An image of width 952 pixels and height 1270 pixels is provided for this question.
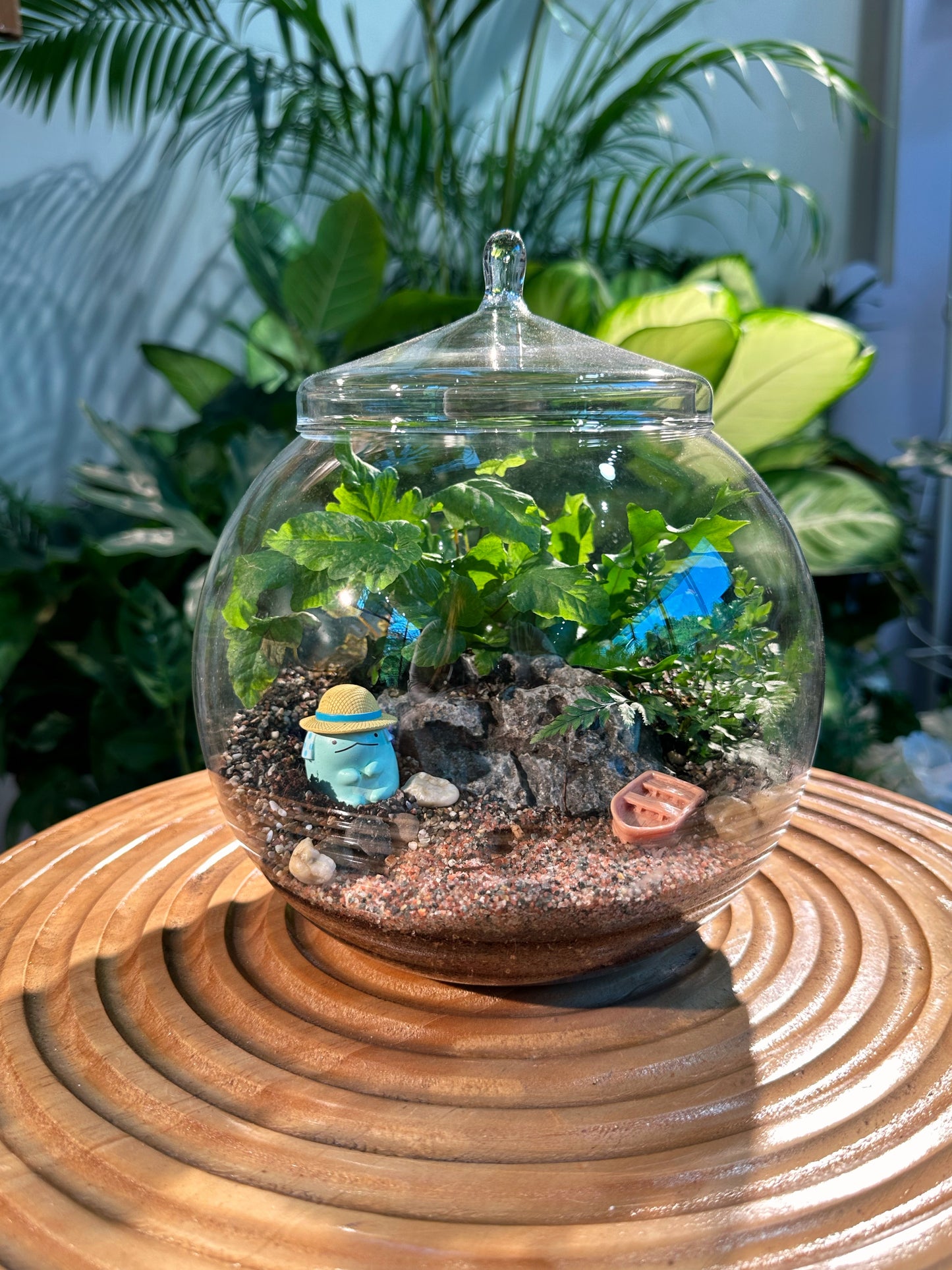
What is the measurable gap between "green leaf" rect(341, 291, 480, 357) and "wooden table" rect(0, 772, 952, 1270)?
3.81 ft

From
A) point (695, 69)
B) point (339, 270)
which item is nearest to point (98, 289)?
point (339, 270)

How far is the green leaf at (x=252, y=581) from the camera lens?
0.60m

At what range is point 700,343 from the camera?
1406mm

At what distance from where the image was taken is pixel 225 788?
65cm

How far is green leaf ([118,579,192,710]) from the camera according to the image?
57.8 inches

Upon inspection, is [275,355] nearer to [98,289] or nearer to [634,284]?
[98,289]

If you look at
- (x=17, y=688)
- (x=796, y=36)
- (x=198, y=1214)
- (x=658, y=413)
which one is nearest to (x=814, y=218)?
(x=796, y=36)

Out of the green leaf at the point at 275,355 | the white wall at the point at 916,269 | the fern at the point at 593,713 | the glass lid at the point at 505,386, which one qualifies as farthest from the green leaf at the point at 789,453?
the fern at the point at 593,713

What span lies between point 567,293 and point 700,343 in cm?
35

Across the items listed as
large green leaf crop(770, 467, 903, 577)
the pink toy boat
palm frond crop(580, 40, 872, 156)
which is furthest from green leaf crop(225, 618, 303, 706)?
palm frond crop(580, 40, 872, 156)

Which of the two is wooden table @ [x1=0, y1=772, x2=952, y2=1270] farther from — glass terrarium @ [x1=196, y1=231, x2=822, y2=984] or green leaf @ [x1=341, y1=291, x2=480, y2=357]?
green leaf @ [x1=341, y1=291, x2=480, y2=357]

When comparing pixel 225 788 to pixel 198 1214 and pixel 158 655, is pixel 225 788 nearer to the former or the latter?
pixel 198 1214

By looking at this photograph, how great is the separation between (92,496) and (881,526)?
1247 millimetres

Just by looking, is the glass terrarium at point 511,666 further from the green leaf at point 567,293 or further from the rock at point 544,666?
the green leaf at point 567,293
